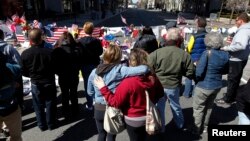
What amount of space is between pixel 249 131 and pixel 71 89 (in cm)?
359

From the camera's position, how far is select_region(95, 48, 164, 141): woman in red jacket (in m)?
3.41

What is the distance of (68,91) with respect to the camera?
5.81 meters

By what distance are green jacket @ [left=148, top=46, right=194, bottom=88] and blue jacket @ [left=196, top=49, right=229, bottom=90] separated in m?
0.19

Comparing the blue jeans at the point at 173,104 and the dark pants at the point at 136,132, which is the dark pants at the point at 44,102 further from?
the dark pants at the point at 136,132

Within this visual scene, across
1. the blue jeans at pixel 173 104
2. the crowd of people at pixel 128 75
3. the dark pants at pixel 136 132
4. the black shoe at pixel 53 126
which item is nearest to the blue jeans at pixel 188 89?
the crowd of people at pixel 128 75

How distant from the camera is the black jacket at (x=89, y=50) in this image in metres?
5.62

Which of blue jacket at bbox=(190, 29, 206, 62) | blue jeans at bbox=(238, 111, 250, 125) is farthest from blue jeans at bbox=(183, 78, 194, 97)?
blue jeans at bbox=(238, 111, 250, 125)

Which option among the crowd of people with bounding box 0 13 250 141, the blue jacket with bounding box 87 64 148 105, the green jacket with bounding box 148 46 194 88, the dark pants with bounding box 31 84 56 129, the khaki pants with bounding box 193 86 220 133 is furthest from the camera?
the dark pants with bounding box 31 84 56 129

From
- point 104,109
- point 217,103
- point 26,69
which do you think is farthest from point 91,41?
point 217,103

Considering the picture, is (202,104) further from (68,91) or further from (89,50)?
(68,91)

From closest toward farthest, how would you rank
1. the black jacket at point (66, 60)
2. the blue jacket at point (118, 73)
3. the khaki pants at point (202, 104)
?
the blue jacket at point (118, 73) < the khaki pants at point (202, 104) < the black jacket at point (66, 60)

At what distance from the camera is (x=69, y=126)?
5664 millimetres

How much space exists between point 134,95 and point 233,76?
3.78m

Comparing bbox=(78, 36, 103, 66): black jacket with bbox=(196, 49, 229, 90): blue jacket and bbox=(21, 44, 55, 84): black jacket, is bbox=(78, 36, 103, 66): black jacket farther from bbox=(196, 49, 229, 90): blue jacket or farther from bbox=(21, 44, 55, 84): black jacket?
bbox=(196, 49, 229, 90): blue jacket
